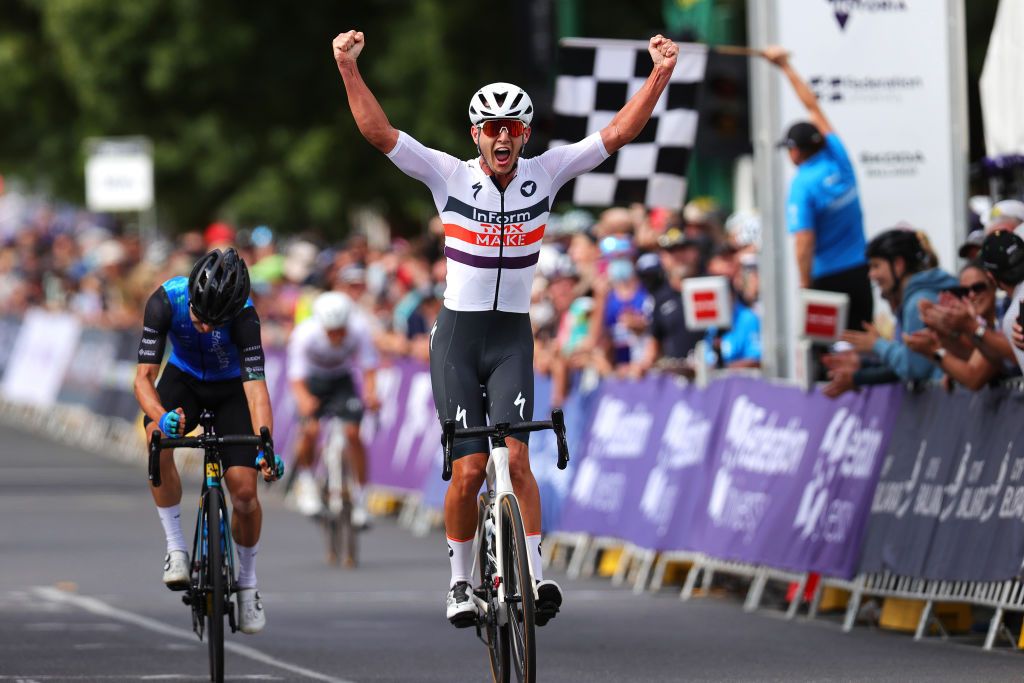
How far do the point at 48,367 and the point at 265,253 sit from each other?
6.42m

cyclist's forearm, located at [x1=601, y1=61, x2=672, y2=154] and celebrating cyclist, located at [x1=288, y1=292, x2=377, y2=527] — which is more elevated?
cyclist's forearm, located at [x1=601, y1=61, x2=672, y2=154]

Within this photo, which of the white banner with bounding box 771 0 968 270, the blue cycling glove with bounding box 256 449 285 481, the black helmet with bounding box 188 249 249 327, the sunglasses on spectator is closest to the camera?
the blue cycling glove with bounding box 256 449 285 481

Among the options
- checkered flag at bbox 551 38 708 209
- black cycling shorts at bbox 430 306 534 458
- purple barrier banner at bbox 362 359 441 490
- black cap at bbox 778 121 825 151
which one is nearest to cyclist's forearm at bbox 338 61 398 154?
black cycling shorts at bbox 430 306 534 458

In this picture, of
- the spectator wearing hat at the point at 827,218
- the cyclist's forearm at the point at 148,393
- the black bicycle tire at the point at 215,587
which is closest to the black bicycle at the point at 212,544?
the black bicycle tire at the point at 215,587

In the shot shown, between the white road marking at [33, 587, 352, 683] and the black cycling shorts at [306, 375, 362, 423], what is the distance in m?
3.19

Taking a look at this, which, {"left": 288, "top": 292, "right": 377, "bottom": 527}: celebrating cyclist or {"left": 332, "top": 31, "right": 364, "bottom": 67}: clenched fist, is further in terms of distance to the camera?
{"left": 288, "top": 292, "right": 377, "bottom": 527}: celebrating cyclist

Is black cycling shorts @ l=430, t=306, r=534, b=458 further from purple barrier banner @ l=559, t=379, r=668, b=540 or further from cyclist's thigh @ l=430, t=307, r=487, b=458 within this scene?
purple barrier banner @ l=559, t=379, r=668, b=540

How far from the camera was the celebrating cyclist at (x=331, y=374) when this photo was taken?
58.3 feet

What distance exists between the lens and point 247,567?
435 inches

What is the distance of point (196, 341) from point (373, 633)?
239cm

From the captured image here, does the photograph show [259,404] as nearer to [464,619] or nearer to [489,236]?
[489,236]

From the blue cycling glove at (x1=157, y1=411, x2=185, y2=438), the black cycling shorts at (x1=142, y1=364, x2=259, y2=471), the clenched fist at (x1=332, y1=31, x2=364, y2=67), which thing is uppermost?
the clenched fist at (x1=332, y1=31, x2=364, y2=67)

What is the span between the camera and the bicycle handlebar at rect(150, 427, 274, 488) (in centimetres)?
1054

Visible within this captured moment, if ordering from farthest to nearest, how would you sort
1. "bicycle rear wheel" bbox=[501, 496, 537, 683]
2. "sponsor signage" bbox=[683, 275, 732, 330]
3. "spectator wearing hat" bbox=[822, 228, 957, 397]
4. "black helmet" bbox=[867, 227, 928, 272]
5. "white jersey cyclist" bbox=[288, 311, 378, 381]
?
"white jersey cyclist" bbox=[288, 311, 378, 381] → "sponsor signage" bbox=[683, 275, 732, 330] → "black helmet" bbox=[867, 227, 928, 272] → "spectator wearing hat" bbox=[822, 228, 957, 397] → "bicycle rear wheel" bbox=[501, 496, 537, 683]
